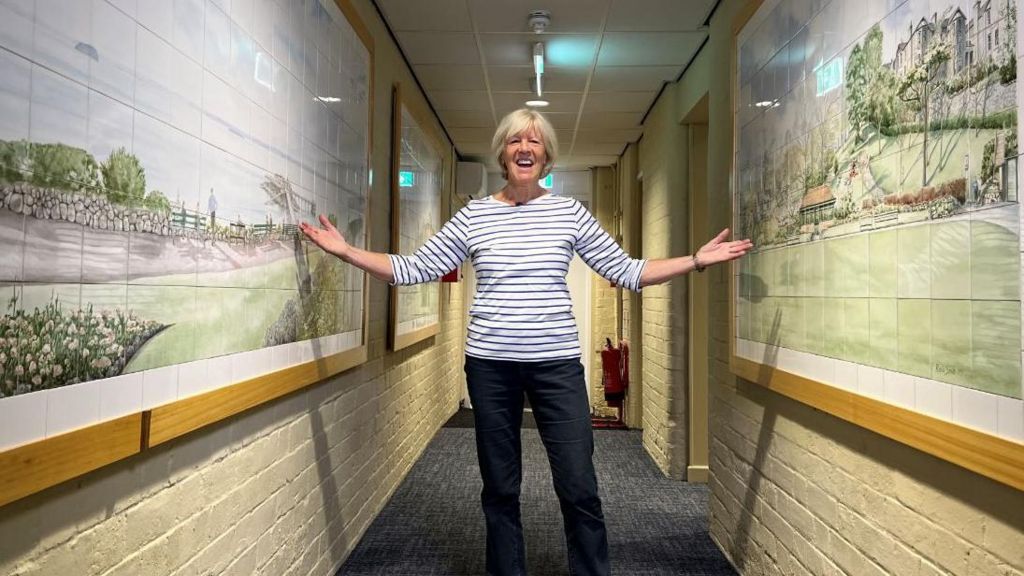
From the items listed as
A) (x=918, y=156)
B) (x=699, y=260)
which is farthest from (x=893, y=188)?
(x=699, y=260)

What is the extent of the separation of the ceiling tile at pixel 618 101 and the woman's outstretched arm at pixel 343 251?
113 inches

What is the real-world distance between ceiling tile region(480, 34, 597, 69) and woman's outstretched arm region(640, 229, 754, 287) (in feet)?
6.29

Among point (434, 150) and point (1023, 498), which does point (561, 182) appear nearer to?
point (434, 150)

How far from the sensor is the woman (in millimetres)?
1953

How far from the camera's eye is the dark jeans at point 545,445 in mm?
1966

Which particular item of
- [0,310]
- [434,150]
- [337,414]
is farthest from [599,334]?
[0,310]

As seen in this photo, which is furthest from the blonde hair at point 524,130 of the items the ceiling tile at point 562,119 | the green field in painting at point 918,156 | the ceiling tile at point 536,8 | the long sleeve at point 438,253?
the ceiling tile at point 562,119

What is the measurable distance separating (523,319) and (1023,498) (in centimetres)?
122

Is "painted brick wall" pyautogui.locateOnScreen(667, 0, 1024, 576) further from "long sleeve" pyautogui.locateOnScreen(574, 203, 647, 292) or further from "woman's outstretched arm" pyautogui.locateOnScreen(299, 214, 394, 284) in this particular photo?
"woman's outstretched arm" pyautogui.locateOnScreen(299, 214, 394, 284)

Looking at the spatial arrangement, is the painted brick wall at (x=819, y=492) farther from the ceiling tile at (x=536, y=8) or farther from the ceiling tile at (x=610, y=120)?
the ceiling tile at (x=610, y=120)

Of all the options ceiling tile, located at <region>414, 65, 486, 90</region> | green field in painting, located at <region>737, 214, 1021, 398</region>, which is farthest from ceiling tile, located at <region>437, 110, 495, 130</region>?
green field in painting, located at <region>737, 214, 1021, 398</region>

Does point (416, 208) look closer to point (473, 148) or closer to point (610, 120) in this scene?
point (610, 120)

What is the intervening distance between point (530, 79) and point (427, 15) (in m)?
1.11

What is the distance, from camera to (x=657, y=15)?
3.20m
